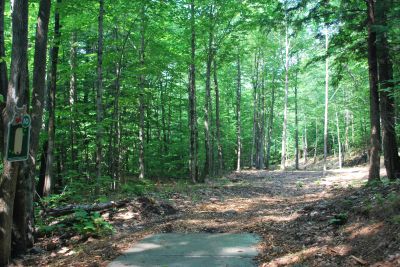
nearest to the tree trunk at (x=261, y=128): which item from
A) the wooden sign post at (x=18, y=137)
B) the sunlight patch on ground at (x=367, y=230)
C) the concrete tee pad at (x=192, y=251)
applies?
the concrete tee pad at (x=192, y=251)

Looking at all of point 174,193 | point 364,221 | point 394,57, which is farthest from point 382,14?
point 174,193

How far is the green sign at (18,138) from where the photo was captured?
189 inches

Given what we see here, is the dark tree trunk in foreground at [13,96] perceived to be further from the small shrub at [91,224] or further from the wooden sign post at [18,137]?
the small shrub at [91,224]

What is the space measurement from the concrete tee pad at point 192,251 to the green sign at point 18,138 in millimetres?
2361

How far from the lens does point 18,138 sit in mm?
4910

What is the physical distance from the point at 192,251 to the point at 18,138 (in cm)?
351

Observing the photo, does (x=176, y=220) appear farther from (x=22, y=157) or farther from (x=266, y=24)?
(x=266, y=24)

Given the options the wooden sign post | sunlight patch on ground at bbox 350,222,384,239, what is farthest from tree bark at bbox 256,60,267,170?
the wooden sign post

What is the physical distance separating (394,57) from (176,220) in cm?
823

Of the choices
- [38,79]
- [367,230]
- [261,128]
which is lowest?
[367,230]

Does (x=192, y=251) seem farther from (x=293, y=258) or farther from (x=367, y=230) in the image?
(x=367, y=230)

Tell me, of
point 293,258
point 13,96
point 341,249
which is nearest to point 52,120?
point 13,96

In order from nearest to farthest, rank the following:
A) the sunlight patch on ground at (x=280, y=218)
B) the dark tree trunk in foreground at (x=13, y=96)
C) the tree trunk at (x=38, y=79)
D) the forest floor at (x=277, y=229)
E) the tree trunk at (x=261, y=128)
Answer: the forest floor at (x=277, y=229), the dark tree trunk in foreground at (x=13, y=96), the tree trunk at (x=38, y=79), the sunlight patch on ground at (x=280, y=218), the tree trunk at (x=261, y=128)

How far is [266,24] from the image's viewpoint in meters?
11.9
